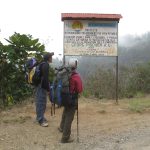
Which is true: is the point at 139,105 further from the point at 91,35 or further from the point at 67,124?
the point at 67,124

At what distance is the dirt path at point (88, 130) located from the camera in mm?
8805

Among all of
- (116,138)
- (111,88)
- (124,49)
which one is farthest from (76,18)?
(124,49)

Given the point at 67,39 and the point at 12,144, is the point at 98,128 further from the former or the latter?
the point at 67,39

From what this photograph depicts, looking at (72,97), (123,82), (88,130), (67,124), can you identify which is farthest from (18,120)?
(123,82)

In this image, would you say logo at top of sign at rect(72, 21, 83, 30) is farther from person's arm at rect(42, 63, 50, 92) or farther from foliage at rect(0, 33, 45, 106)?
person's arm at rect(42, 63, 50, 92)

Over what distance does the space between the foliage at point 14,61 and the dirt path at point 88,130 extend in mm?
492

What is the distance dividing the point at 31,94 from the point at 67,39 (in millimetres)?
1718

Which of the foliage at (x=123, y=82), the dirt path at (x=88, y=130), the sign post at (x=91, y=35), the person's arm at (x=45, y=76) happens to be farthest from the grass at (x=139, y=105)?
the person's arm at (x=45, y=76)

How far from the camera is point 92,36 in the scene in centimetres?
1296

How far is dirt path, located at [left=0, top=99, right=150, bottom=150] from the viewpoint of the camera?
880 centimetres

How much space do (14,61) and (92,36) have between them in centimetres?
219

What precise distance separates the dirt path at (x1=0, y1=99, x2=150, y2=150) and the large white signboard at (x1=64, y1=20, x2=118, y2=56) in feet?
5.28

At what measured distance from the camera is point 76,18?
42.2 ft

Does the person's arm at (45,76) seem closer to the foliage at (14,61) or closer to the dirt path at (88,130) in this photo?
the dirt path at (88,130)
